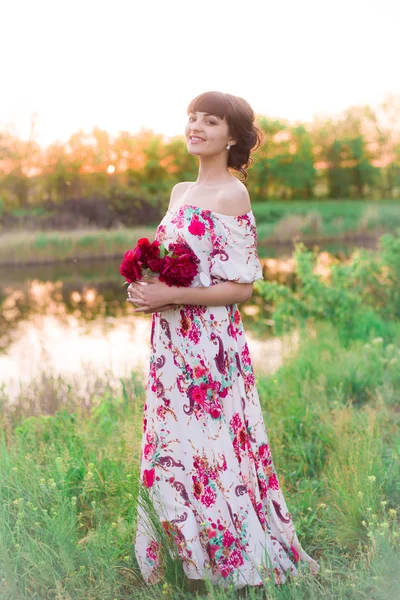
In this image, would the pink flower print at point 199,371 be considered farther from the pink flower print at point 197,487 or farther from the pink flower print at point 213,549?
the pink flower print at point 213,549

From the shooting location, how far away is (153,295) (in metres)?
2.52

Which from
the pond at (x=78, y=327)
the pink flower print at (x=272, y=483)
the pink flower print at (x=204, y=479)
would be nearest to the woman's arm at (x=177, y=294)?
the pink flower print at (x=204, y=479)

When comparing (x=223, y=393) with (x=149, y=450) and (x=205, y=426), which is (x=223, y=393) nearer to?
(x=205, y=426)

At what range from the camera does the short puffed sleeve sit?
2582mm

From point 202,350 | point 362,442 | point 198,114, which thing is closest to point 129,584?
point 202,350

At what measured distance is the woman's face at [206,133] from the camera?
8.59ft

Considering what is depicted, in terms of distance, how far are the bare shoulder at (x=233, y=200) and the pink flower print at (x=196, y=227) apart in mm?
93

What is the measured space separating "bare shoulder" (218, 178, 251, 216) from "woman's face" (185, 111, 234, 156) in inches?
6.7

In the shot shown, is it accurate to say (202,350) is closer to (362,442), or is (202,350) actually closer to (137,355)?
(362,442)

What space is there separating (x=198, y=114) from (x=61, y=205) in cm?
1883

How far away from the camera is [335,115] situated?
149ft

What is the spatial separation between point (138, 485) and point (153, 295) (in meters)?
0.80

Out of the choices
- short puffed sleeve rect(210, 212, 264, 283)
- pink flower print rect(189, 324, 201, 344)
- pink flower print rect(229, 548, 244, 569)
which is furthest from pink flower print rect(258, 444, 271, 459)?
short puffed sleeve rect(210, 212, 264, 283)

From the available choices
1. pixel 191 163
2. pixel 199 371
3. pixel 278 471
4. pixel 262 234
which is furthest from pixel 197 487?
pixel 191 163
